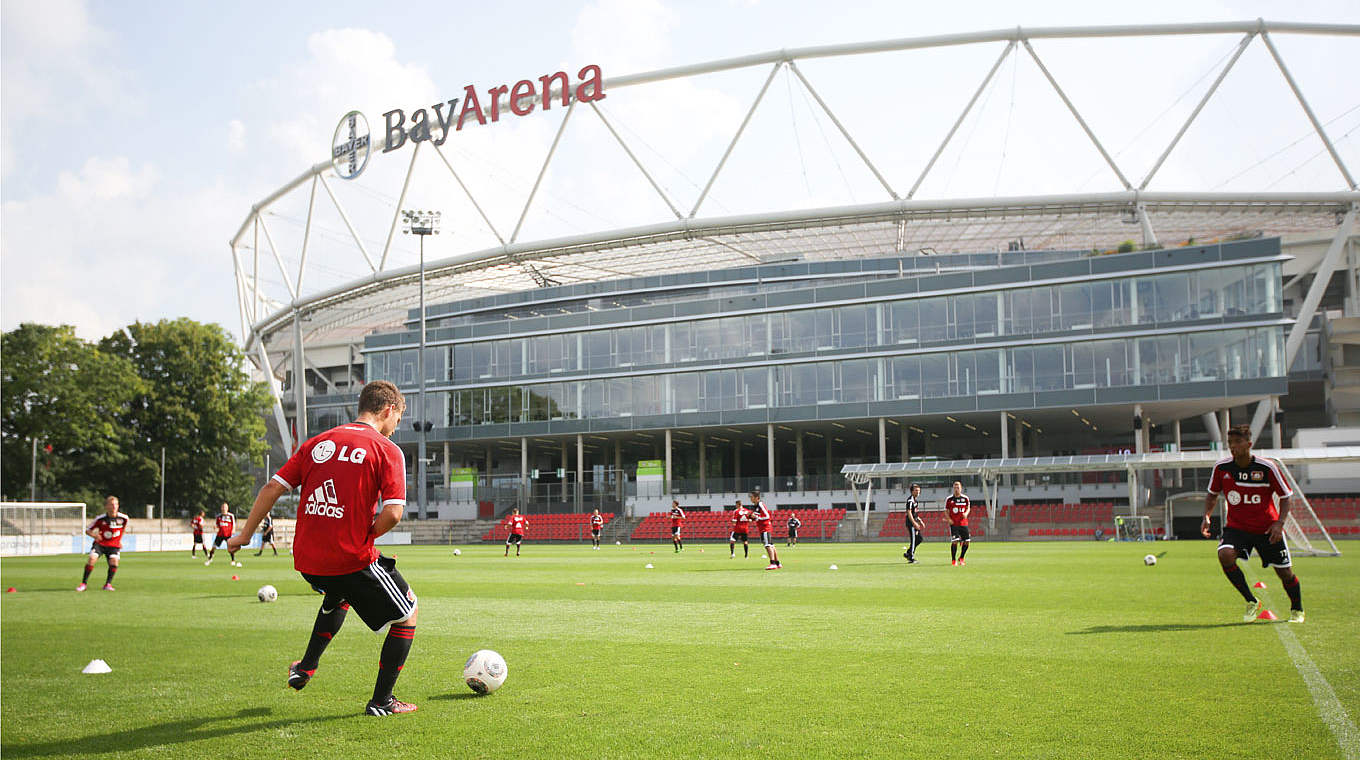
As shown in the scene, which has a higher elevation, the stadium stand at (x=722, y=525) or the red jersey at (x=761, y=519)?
the red jersey at (x=761, y=519)

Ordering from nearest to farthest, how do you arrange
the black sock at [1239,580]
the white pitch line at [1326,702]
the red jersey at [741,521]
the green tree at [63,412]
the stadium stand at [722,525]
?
1. the white pitch line at [1326,702]
2. the black sock at [1239,580]
3. the red jersey at [741,521]
4. the stadium stand at [722,525]
5. the green tree at [63,412]

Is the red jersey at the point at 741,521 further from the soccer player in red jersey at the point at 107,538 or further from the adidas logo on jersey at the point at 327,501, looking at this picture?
the adidas logo on jersey at the point at 327,501

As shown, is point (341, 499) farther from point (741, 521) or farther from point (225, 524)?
point (225, 524)

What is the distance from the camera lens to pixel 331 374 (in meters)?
107

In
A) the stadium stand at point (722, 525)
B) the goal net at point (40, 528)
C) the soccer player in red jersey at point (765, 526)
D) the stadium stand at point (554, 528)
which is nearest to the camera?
the soccer player in red jersey at point (765, 526)

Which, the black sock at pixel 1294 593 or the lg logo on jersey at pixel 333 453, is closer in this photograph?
the lg logo on jersey at pixel 333 453

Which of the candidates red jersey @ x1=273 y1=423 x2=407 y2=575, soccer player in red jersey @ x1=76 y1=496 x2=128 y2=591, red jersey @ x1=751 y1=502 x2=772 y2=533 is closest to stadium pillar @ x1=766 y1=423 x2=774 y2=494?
red jersey @ x1=751 y1=502 x2=772 y2=533

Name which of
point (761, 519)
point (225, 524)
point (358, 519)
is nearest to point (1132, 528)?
point (761, 519)

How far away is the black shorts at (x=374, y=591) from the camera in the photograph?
6543 millimetres

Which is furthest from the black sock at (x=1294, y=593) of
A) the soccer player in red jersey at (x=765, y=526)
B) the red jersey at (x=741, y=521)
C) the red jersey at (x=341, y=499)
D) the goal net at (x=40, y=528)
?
the goal net at (x=40, y=528)

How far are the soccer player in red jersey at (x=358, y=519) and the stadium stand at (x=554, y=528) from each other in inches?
2142

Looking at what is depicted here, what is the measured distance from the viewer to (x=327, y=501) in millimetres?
6465

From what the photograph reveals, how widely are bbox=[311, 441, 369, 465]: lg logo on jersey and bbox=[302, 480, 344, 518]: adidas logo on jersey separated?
0.51 feet

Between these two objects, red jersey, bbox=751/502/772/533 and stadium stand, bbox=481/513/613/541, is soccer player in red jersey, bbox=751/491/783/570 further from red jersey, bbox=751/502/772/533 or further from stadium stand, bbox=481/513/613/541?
stadium stand, bbox=481/513/613/541
